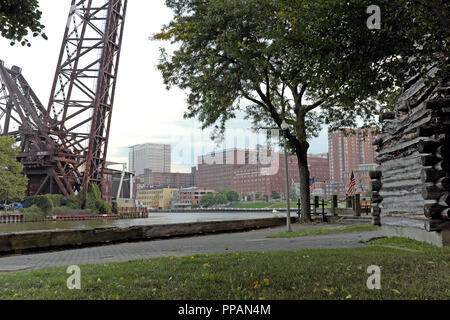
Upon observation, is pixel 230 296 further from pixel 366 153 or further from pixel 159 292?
pixel 366 153

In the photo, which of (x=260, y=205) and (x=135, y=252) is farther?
(x=260, y=205)

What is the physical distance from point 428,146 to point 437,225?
2.15 m

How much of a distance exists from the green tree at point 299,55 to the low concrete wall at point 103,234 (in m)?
6.00

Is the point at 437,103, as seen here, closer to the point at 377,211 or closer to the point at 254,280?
the point at 377,211

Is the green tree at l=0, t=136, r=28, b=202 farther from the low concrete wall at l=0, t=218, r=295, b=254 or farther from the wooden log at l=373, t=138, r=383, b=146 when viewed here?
the wooden log at l=373, t=138, r=383, b=146

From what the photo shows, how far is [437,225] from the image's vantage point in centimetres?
1021

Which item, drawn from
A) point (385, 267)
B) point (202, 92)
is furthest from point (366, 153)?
point (385, 267)

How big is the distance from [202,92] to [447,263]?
597 inches

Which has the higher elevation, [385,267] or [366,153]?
[366,153]

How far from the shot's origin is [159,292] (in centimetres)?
516

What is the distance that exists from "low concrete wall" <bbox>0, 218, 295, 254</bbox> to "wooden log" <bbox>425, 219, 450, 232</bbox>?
1062 centimetres

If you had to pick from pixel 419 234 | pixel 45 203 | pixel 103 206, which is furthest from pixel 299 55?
pixel 103 206

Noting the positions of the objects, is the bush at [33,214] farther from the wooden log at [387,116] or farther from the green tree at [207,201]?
the green tree at [207,201]

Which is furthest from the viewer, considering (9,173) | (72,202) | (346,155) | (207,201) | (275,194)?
(346,155)
